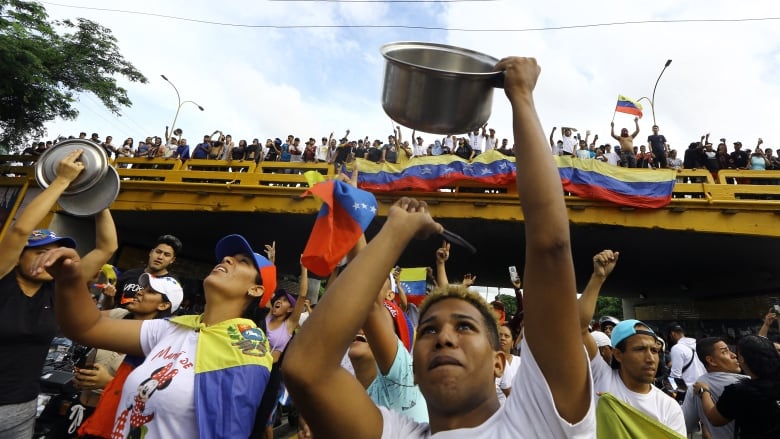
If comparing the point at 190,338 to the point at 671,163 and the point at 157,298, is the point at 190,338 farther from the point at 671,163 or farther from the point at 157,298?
the point at 671,163

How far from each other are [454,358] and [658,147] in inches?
486

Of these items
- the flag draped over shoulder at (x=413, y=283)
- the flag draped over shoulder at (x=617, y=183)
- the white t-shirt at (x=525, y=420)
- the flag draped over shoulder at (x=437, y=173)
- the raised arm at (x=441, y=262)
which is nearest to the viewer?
the white t-shirt at (x=525, y=420)

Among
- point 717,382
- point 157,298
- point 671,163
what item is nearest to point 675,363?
point 717,382

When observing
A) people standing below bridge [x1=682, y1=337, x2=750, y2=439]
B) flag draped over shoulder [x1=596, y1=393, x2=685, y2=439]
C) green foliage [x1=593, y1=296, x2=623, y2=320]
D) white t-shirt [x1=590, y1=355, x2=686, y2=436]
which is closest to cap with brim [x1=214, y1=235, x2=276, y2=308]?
flag draped over shoulder [x1=596, y1=393, x2=685, y2=439]

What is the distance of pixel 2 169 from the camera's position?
502 inches

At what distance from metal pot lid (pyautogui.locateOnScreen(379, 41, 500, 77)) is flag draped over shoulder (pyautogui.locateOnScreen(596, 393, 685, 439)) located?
1.60 m

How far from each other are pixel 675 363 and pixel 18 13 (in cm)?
1884

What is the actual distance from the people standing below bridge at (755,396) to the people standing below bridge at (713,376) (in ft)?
1.42

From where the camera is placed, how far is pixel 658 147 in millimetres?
11359

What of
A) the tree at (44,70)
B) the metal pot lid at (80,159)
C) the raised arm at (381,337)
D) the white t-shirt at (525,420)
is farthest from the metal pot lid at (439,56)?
the tree at (44,70)

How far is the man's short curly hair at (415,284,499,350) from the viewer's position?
5.02 feet

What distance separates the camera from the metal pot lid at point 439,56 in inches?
72.1

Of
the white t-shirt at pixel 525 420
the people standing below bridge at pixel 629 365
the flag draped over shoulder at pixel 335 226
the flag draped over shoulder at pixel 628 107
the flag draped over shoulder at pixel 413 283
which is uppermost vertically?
the flag draped over shoulder at pixel 628 107

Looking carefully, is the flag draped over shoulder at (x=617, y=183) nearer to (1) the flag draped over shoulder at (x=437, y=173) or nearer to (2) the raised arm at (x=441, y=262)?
(1) the flag draped over shoulder at (x=437, y=173)
